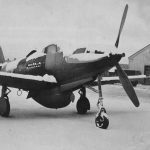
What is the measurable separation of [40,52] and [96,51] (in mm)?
3139

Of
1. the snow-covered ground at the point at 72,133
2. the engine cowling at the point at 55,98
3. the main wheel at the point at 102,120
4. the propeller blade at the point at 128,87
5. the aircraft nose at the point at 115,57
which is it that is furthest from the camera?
the engine cowling at the point at 55,98

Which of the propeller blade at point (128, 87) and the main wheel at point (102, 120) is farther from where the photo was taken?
the propeller blade at point (128, 87)

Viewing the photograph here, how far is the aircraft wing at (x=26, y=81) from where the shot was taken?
11602 mm

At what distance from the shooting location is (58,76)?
11828 millimetres

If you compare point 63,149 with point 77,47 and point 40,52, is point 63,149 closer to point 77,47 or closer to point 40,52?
point 77,47

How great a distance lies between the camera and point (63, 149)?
7203mm

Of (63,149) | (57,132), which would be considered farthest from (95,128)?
(63,149)

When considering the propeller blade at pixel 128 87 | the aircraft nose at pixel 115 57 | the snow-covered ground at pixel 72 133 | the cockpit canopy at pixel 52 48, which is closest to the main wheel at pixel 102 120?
the snow-covered ground at pixel 72 133

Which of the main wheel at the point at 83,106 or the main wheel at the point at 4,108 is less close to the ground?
the main wheel at the point at 4,108

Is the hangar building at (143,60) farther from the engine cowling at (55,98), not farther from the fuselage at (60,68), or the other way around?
the engine cowling at (55,98)

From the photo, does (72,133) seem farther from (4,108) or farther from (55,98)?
(4,108)

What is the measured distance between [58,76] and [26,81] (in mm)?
1129

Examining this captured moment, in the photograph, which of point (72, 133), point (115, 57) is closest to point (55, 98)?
point (72, 133)

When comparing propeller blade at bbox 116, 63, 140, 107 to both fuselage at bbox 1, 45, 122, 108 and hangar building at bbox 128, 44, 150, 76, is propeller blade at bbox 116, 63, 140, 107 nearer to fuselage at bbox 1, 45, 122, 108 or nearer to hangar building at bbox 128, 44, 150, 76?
fuselage at bbox 1, 45, 122, 108
